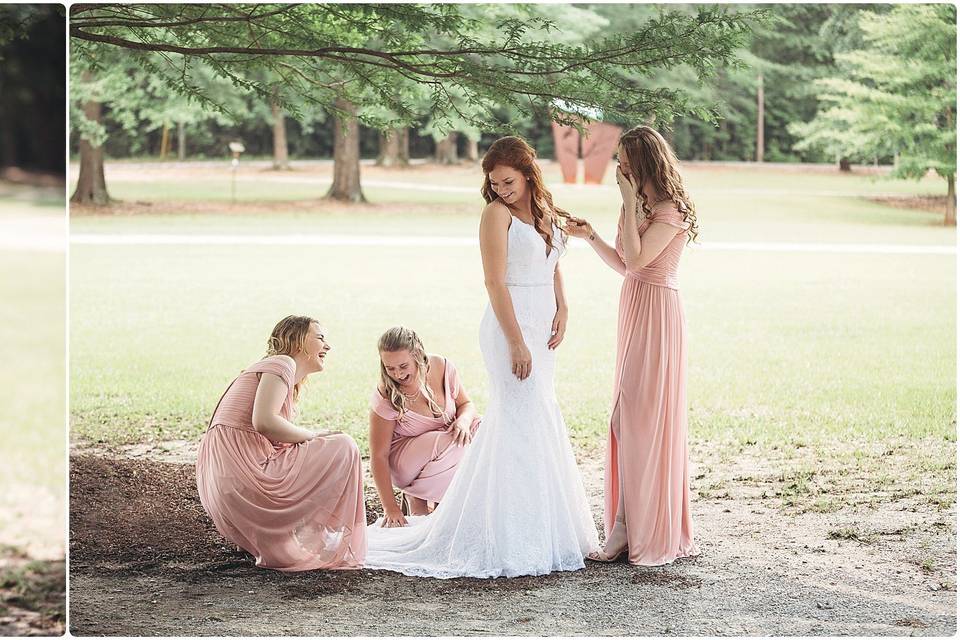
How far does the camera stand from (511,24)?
4.98m

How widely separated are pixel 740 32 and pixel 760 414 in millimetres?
5330

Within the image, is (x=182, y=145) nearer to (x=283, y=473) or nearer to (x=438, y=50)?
(x=438, y=50)

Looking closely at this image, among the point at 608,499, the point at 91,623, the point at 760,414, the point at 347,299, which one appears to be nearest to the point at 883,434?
the point at 760,414

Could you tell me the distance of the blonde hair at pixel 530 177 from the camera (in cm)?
461

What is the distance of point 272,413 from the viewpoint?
4.55 meters

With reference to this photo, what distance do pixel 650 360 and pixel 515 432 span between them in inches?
23.1

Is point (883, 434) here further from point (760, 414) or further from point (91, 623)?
point (91, 623)

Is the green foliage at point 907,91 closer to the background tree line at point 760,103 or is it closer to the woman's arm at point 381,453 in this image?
the background tree line at point 760,103

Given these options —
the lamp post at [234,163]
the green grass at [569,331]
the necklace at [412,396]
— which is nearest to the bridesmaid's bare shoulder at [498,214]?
the necklace at [412,396]

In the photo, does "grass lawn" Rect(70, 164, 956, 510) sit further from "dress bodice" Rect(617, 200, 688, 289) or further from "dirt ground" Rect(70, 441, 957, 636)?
"dress bodice" Rect(617, 200, 688, 289)

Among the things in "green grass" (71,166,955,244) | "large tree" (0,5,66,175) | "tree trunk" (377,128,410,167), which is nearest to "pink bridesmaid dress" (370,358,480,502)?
"large tree" (0,5,66,175)

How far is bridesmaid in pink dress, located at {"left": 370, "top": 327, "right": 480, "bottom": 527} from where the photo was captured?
5051 mm

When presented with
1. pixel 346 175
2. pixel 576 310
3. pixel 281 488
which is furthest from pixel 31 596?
pixel 346 175

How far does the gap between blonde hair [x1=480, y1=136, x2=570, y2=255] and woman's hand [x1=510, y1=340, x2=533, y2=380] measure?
380 mm
